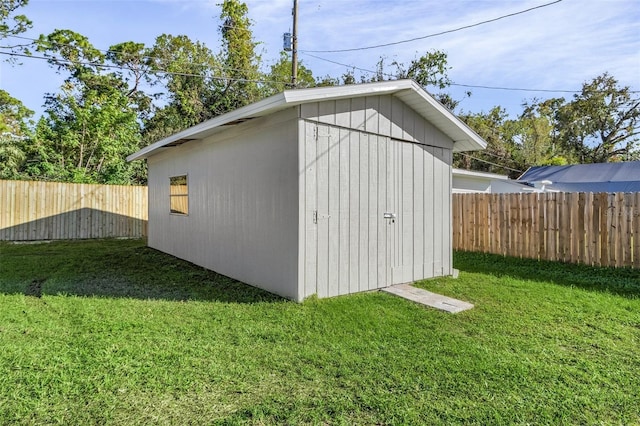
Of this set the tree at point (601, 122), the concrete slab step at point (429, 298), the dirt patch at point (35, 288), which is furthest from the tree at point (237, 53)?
the tree at point (601, 122)

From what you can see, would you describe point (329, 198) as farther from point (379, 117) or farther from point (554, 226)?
point (554, 226)

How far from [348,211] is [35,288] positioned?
15.2 ft

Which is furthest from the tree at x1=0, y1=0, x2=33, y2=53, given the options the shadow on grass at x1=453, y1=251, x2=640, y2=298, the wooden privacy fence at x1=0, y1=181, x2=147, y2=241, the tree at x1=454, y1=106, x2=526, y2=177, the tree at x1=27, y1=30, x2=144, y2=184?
the tree at x1=454, y1=106, x2=526, y2=177

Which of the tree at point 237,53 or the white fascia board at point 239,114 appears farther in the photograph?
the tree at point 237,53

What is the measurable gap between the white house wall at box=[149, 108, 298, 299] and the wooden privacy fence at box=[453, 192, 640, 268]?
5.37 meters

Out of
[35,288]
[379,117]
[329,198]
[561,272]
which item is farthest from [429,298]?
[35,288]

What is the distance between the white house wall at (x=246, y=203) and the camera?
4.62 meters

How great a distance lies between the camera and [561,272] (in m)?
6.25

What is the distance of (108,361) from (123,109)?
1599 cm

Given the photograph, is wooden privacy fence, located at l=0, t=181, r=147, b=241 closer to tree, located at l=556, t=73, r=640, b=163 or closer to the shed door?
the shed door

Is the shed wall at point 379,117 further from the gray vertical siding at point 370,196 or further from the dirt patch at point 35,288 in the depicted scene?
the dirt patch at point 35,288

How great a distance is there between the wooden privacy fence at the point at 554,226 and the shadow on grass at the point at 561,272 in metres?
0.24

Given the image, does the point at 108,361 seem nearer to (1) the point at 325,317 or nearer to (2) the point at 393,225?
(1) the point at 325,317

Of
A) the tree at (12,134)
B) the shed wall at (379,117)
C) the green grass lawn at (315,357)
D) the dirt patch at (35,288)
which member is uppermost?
the tree at (12,134)
